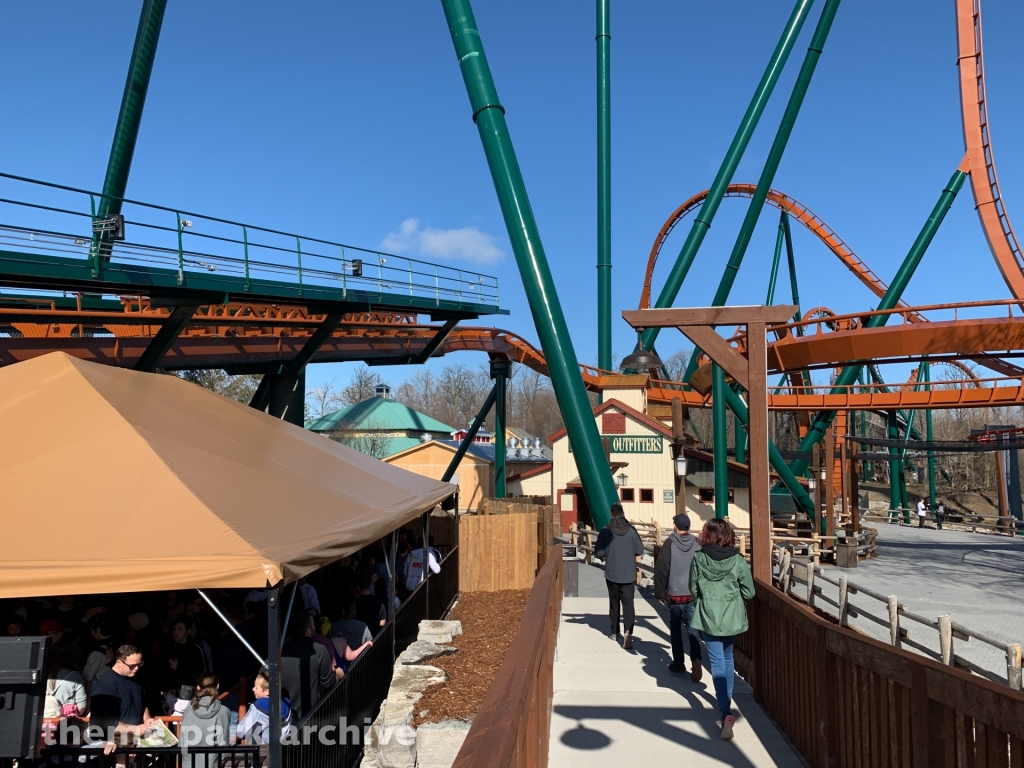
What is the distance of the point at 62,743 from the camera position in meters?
4.61

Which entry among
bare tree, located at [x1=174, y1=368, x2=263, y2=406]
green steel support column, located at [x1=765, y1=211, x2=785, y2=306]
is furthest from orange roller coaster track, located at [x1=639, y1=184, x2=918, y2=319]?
bare tree, located at [x1=174, y1=368, x2=263, y2=406]

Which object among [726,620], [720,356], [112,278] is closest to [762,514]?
[720,356]

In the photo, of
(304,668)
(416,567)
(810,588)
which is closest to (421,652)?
(416,567)

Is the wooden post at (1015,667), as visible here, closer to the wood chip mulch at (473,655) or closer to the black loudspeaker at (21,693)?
the wood chip mulch at (473,655)

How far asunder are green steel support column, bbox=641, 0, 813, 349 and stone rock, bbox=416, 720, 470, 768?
10741 millimetres

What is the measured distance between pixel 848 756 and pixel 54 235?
11.2m

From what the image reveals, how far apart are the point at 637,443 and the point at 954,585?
1046 centimetres

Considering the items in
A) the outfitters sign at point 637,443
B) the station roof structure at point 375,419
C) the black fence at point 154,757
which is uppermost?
the station roof structure at point 375,419

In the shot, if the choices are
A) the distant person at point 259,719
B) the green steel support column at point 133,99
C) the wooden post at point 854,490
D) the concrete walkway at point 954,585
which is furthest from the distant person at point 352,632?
the wooden post at point 854,490

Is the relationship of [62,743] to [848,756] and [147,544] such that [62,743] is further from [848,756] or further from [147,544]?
[848,756]

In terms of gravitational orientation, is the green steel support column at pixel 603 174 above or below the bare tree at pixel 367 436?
above

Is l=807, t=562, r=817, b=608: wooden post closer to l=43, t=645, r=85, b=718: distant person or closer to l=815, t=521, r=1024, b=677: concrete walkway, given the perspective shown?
l=815, t=521, r=1024, b=677: concrete walkway

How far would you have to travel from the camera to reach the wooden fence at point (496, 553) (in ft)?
47.1

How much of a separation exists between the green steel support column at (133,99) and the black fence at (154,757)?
10899mm
